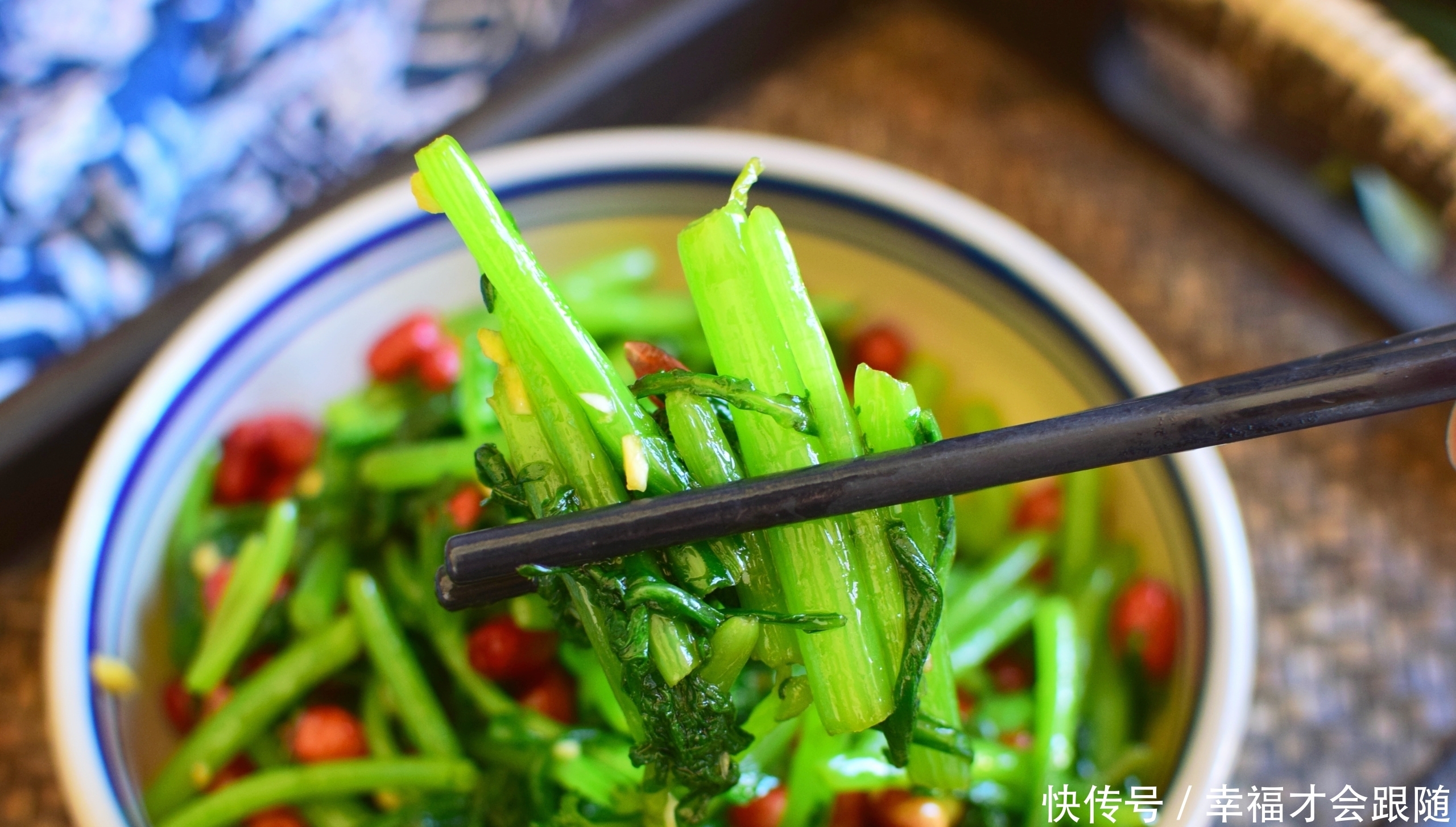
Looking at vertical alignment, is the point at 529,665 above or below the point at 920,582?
above

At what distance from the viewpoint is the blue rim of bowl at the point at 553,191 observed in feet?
4.60

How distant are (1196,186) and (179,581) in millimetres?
2267

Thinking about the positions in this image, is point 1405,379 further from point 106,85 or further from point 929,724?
point 106,85

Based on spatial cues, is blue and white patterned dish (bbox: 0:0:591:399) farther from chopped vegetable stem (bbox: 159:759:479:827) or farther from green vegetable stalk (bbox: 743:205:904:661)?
green vegetable stalk (bbox: 743:205:904:661)

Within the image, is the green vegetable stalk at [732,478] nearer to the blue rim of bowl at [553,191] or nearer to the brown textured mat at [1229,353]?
the blue rim of bowl at [553,191]

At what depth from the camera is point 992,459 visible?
0.93m

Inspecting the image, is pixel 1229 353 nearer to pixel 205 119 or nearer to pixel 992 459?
pixel 992 459

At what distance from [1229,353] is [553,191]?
146cm

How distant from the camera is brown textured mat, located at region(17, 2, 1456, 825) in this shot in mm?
1699

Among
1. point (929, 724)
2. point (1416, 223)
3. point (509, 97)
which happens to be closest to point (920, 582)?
point (929, 724)

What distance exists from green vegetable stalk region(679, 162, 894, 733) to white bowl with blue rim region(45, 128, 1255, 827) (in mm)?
596

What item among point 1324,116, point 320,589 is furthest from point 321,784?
point 1324,116

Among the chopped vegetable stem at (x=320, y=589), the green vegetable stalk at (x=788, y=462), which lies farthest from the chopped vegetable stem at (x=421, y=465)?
the green vegetable stalk at (x=788, y=462)

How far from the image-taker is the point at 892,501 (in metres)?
0.93
